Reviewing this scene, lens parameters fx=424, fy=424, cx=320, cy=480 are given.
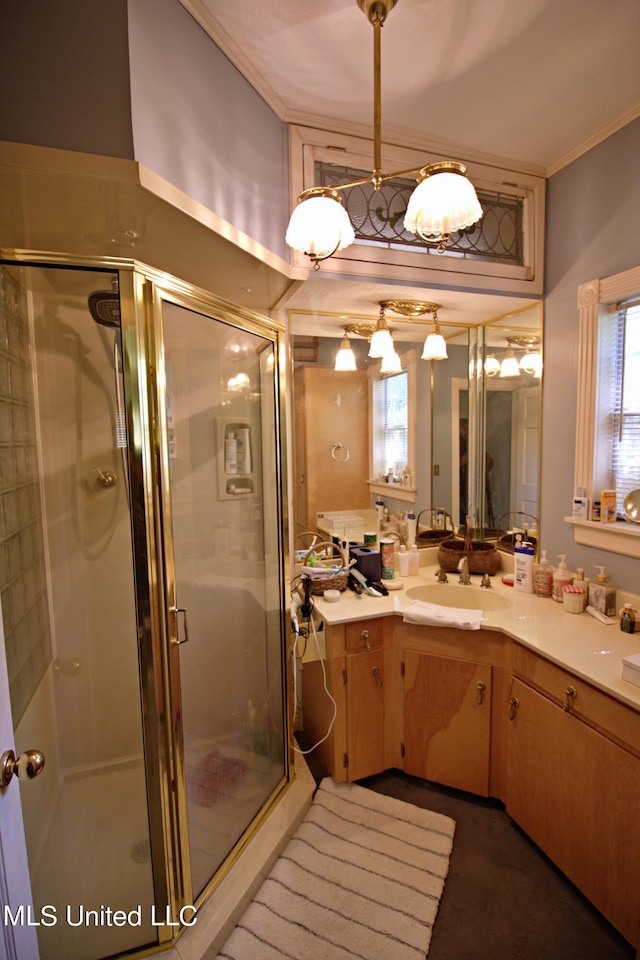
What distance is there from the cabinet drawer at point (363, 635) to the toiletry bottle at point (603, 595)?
35.1 inches

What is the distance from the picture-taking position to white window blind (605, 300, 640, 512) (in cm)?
173

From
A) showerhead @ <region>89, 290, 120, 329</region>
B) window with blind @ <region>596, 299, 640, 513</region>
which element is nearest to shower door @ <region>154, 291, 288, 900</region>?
showerhead @ <region>89, 290, 120, 329</region>

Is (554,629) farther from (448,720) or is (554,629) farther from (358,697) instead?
(358,697)

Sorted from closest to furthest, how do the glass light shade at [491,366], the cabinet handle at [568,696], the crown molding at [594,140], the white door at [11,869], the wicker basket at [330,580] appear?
1. the white door at [11,869]
2. the cabinet handle at [568,696]
3. the crown molding at [594,140]
4. the wicker basket at [330,580]
5. the glass light shade at [491,366]

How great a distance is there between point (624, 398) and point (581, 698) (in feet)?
3.96

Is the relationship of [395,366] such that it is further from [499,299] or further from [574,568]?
[574,568]

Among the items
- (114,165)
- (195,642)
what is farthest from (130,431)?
(195,642)

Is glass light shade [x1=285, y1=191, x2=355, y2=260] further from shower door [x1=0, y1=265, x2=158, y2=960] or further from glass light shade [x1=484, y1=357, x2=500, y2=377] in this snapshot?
glass light shade [x1=484, y1=357, x2=500, y2=377]

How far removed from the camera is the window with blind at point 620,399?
1.74m

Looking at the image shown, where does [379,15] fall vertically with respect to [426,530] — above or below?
above

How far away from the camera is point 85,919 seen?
1.28 m

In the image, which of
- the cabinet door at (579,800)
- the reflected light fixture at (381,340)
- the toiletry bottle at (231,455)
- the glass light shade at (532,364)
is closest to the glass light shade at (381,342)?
the reflected light fixture at (381,340)

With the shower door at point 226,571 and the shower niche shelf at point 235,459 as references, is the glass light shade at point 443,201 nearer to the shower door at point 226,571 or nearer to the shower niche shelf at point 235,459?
the shower door at point 226,571

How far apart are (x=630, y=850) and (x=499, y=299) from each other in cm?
210
